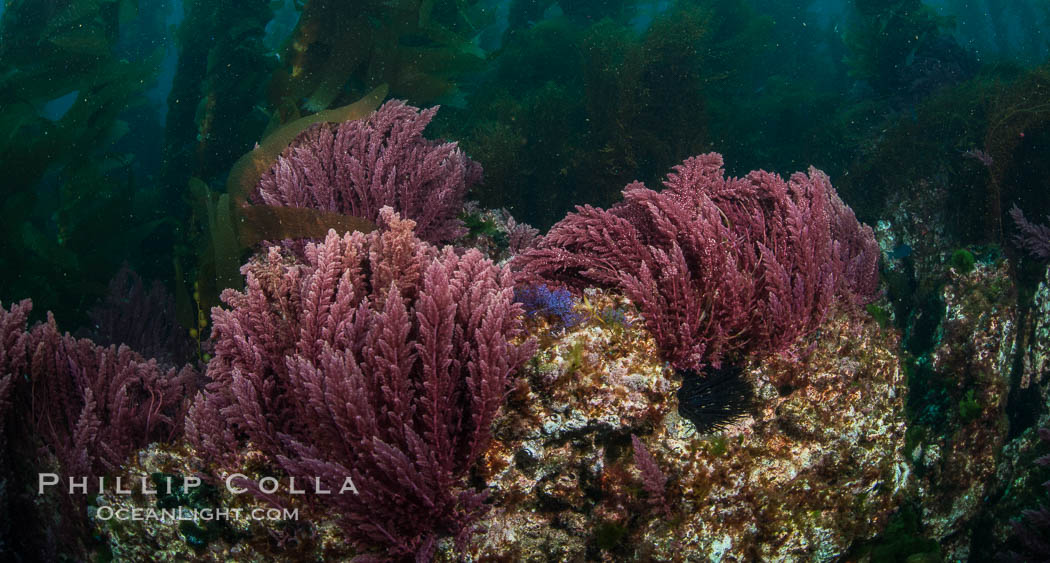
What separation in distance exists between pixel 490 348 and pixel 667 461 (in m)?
1.00

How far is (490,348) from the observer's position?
1.98 m

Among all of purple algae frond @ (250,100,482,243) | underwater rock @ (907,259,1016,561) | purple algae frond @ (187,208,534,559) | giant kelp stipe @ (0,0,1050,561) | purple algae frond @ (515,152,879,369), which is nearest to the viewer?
A: purple algae frond @ (187,208,534,559)

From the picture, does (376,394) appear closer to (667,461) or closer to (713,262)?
(667,461)

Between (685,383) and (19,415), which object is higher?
(19,415)

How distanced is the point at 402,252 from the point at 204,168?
565 centimetres

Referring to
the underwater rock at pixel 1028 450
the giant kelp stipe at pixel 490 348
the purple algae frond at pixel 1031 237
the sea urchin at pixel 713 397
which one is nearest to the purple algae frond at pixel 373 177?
the giant kelp stipe at pixel 490 348

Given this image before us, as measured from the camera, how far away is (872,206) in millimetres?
6168

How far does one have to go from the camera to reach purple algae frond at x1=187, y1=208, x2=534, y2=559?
6.26 feet

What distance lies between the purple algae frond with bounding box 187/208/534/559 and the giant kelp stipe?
1cm

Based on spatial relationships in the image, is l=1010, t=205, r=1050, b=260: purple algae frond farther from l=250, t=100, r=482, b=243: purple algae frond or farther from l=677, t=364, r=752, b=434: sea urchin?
l=250, t=100, r=482, b=243: purple algae frond

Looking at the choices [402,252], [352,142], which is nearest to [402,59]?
[352,142]

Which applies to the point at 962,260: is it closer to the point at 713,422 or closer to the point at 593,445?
the point at 713,422

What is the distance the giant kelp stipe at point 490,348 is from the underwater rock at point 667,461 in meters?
0.01

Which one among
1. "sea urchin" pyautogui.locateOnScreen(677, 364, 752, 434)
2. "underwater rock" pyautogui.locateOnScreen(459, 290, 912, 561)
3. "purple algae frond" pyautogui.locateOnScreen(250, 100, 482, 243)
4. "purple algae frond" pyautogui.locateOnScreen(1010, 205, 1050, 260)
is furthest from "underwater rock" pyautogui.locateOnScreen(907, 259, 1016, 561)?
"purple algae frond" pyautogui.locateOnScreen(250, 100, 482, 243)
